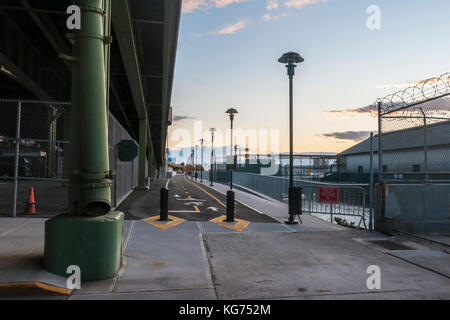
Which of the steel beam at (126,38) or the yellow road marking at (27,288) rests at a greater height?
the steel beam at (126,38)

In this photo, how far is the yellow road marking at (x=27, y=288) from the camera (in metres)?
4.39

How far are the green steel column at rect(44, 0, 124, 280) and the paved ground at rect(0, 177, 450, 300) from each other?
13.6 inches

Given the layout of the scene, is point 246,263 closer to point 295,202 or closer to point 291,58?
point 295,202

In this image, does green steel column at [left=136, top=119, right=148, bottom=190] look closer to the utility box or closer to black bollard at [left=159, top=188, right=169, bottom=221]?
black bollard at [left=159, top=188, right=169, bottom=221]

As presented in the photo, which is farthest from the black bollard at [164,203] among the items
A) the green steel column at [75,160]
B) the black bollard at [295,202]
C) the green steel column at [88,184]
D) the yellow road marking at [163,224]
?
the green steel column at [75,160]

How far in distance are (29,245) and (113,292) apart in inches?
120

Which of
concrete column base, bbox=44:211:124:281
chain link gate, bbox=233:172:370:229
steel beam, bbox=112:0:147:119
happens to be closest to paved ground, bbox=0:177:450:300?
concrete column base, bbox=44:211:124:281

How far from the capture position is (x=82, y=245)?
16.0 ft

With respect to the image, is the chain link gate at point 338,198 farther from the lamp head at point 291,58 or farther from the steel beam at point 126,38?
the steel beam at point 126,38

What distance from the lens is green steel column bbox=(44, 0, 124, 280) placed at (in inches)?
192

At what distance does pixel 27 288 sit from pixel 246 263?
140 inches

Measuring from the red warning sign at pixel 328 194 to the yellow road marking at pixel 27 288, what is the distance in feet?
28.8

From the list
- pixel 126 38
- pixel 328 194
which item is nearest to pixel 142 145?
pixel 126 38

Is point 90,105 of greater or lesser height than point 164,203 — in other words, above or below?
above
